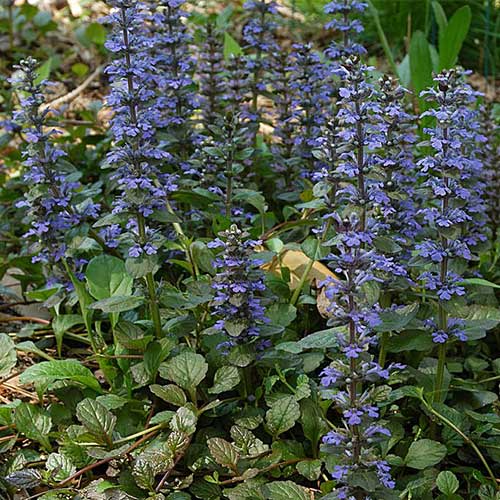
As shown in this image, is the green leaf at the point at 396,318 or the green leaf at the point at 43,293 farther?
the green leaf at the point at 43,293

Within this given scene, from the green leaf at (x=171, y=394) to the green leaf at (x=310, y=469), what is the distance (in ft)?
1.46

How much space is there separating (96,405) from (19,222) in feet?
5.87

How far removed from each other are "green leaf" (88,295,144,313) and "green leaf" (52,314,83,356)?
388 mm

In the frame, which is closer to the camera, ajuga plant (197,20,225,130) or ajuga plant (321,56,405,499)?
ajuga plant (321,56,405,499)

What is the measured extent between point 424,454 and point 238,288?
31.5 inches

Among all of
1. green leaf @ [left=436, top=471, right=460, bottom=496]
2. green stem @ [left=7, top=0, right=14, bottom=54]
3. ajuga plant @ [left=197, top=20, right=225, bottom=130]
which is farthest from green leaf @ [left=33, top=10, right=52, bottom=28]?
green leaf @ [left=436, top=471, right=460, bottom=496]

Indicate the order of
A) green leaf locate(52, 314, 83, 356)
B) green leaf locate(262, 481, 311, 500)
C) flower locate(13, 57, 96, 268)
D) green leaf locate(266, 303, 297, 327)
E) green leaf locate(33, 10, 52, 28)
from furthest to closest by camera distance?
green leaf locate(33, 10, 52, 28)
green leaf locate(52, 314, 83, 356)
flower locate(13, 57, 96, 268)
green leaf locate(266, 303, 297, 327)
green leaf locate(262, 481, 311, 500)

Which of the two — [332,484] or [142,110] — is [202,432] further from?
[142,110]

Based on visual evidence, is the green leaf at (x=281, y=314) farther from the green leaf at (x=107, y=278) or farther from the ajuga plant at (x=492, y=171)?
the ajuga plant at (x=492, y=171)

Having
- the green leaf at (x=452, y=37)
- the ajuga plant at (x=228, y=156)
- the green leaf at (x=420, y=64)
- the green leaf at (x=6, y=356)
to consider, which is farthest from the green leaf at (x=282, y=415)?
the green leaf at (x=452, y=37)

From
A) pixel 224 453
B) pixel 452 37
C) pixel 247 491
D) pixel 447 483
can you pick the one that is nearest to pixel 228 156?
pixel 224 453

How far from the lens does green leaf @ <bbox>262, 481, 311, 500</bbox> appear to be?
94.9 inches

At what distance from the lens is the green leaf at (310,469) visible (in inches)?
100

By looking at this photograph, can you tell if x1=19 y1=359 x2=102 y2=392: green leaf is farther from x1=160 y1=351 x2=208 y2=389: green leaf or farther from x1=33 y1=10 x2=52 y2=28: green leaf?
x1=33 y1=10 x2=52 y2=28: green leaf
